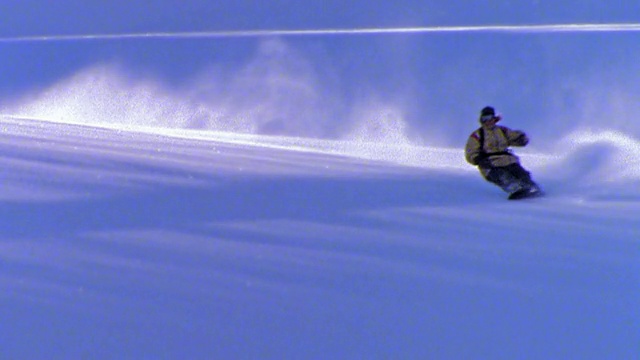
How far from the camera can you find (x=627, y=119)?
1288cm

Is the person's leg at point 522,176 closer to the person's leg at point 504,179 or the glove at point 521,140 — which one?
the person's leg at point 504,179

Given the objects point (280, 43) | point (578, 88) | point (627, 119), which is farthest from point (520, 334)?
point (280, 43)

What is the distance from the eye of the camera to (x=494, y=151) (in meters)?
6.30

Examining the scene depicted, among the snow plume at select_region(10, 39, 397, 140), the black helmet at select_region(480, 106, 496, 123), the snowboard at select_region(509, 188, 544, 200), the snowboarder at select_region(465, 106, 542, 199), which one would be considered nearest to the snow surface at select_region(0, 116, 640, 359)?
the snowboard at select_region(509, 188, 544, 200)

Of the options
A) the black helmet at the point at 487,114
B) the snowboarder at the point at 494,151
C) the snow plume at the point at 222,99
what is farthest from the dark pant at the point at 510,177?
the snow plume at the point at 222,99

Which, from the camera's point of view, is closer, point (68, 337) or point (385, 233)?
point (68, 337)

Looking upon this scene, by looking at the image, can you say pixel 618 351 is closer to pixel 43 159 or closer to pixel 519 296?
pixel 519 296

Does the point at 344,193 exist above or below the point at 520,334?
above

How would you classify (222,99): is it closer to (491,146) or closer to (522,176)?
(491,146)

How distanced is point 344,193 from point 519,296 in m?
2.55

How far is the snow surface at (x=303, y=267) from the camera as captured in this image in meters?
2.55

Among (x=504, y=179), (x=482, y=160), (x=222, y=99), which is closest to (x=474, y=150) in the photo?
(x=482, y=160)

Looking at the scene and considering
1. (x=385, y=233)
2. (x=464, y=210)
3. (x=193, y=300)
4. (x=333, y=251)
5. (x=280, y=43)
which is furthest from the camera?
(x=280, y=43)

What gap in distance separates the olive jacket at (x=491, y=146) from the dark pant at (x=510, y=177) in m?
0.07
